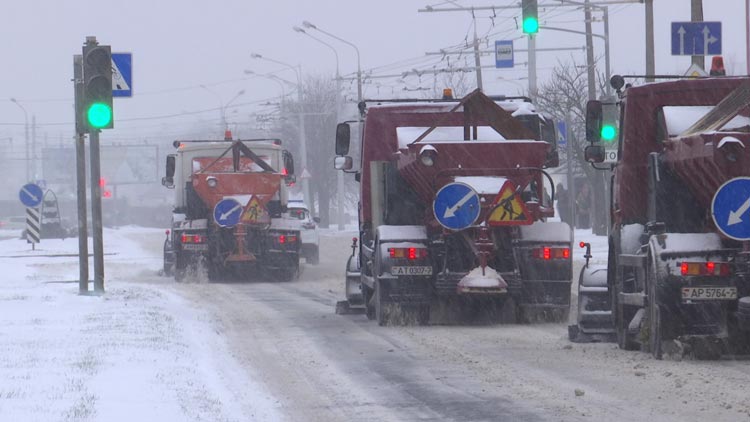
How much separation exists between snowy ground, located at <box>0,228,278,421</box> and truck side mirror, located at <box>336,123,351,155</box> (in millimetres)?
2839

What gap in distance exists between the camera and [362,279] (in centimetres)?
1866

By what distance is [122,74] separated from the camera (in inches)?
797

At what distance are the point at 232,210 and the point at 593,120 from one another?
14.5m

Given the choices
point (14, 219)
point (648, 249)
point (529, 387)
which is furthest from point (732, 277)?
point (14, 219)

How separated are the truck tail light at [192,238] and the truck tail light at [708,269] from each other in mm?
17349

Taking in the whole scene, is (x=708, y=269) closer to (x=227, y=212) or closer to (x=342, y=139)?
(x=342, y=139)

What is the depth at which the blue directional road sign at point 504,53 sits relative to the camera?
41.7 meters

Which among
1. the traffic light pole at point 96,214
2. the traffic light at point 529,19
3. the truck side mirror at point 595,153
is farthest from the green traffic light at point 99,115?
the traffic light at point 529,19

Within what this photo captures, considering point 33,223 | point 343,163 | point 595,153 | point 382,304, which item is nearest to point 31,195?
point 33,223

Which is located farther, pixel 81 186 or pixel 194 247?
pixel 194 247

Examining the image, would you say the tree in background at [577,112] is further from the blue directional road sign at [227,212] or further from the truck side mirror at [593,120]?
the truck side mirror at [593,120]

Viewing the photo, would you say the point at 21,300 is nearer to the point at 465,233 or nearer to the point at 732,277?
the point at 465,233

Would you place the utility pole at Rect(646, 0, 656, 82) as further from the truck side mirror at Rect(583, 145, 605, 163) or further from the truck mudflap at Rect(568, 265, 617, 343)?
the truck side mirror at Rect(583, 145, 605, 163)

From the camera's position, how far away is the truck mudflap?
14289mm
